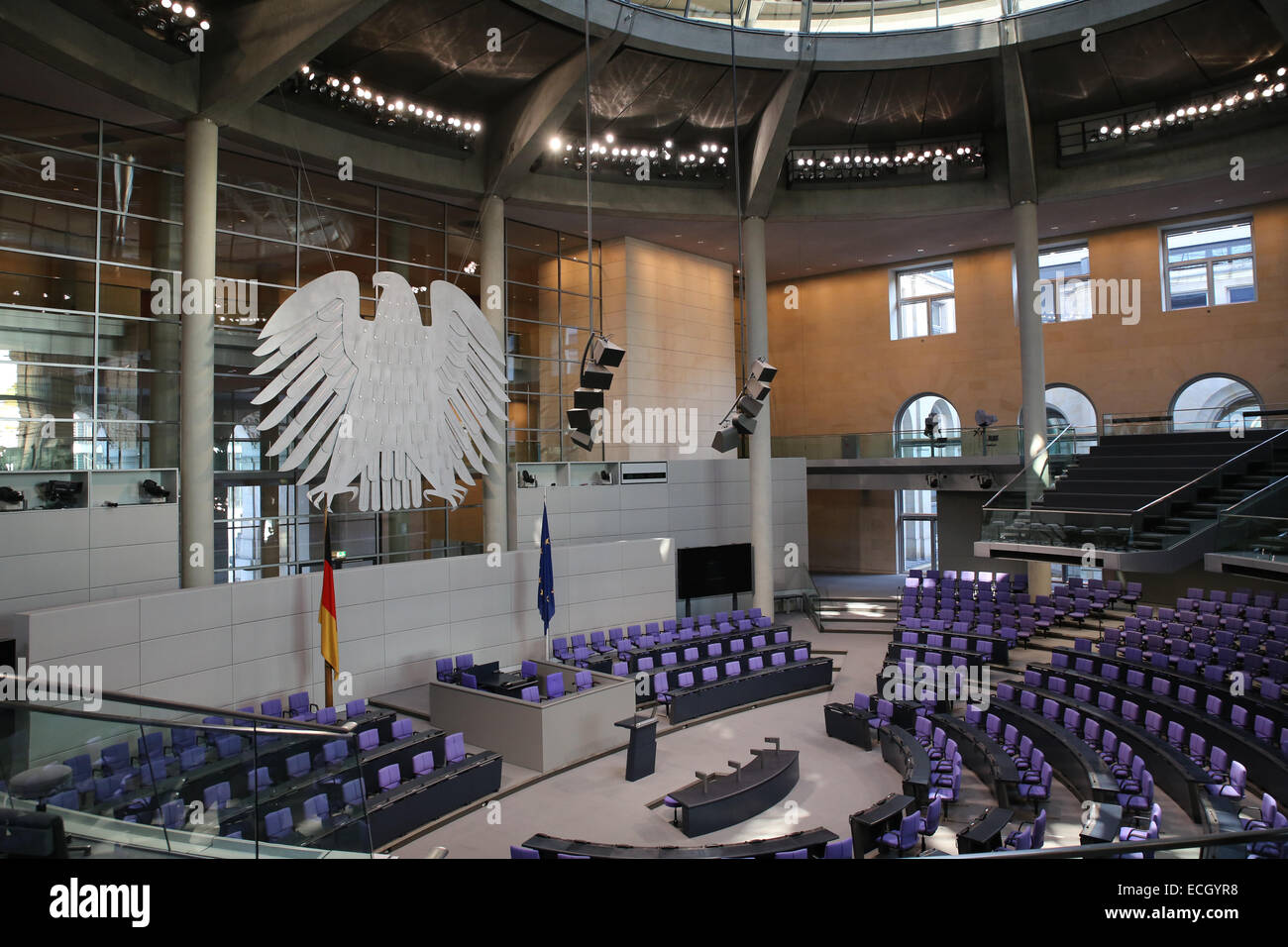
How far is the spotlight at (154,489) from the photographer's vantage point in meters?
11.7

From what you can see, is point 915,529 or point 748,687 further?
point 915,529

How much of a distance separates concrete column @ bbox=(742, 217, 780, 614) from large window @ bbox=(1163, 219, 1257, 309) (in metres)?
11.2

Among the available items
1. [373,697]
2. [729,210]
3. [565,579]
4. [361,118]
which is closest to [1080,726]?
[565,579]

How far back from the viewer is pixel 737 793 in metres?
9.45

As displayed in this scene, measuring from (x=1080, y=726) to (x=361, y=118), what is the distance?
15866 mm

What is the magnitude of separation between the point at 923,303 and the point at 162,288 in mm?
20585

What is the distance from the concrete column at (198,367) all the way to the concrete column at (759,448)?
1123 centimetres

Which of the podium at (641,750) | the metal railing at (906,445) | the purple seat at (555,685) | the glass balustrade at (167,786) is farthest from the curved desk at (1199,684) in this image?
the glass balustrade at (167,786)

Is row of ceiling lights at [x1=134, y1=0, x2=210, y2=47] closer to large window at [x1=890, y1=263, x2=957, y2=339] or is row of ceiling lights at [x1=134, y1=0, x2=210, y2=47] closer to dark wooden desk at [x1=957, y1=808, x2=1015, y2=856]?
dark wooden desk at [x1=957, y1=808, x2=1015, y2=856]

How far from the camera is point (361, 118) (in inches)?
610

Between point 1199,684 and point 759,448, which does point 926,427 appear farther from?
point 1199,684

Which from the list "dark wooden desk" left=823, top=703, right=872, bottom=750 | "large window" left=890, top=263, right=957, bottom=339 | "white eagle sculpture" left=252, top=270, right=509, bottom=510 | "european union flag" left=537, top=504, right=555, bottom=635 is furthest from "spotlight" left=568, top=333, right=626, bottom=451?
"large window" left=890, top=263, right=957, bottom=339

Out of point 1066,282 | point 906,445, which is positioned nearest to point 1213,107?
point 1066,282
